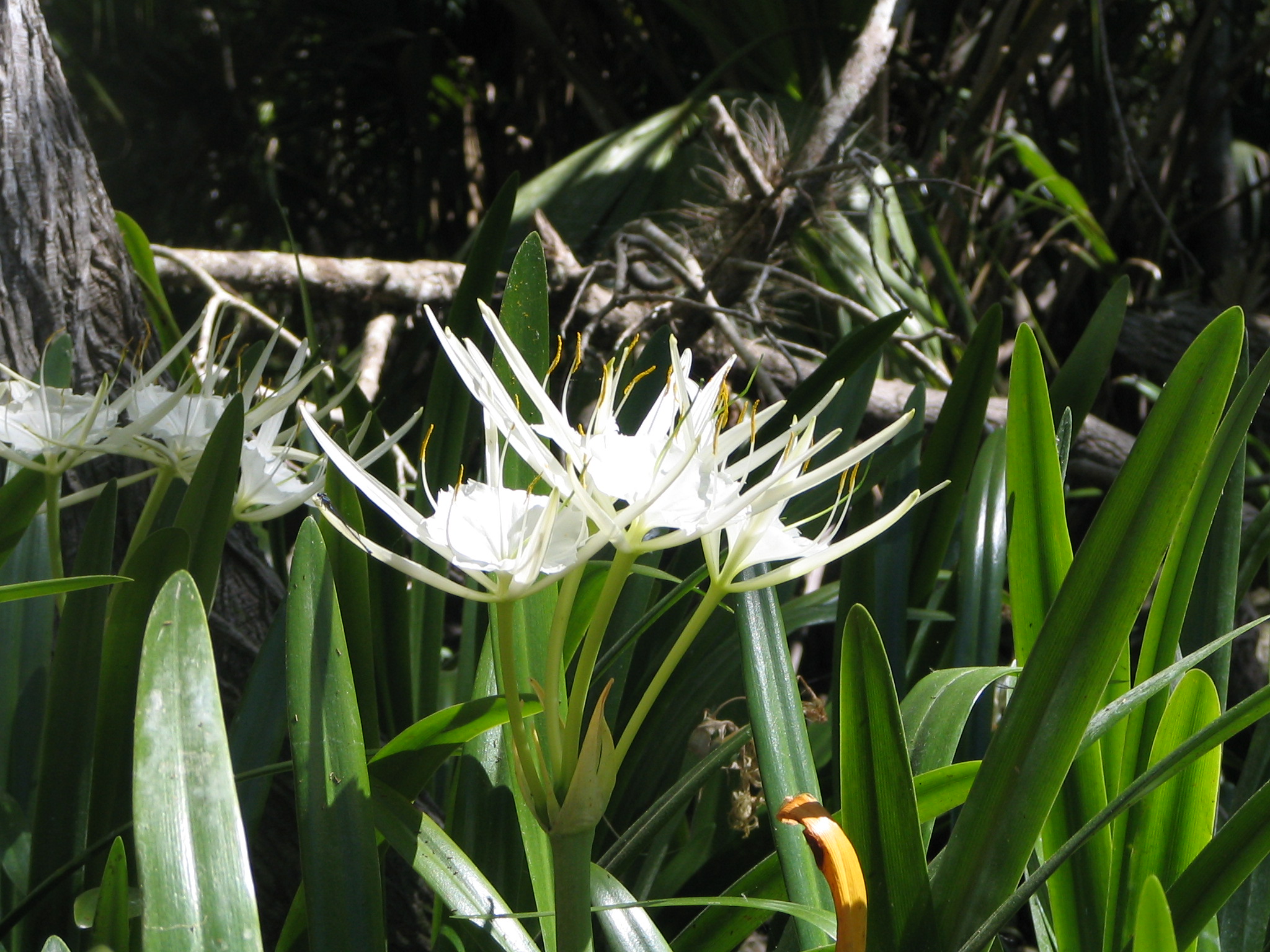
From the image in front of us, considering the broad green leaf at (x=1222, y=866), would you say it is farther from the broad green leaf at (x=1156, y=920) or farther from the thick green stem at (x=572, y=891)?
the thick green stem at (x=572, y=891)

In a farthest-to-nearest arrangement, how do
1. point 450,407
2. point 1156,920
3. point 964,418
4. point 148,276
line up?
1. point 148,276
2. point 964,418
3. point 450,407
4. point 1156,920

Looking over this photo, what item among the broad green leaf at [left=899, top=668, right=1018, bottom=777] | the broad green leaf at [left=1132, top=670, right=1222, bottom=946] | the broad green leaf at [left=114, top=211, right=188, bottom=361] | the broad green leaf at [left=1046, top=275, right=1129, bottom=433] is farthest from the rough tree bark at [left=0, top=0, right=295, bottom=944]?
the broad green leaf at [left=1046, top=275, right=1129, bottom=433]

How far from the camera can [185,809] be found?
42 cm

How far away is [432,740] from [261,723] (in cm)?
23

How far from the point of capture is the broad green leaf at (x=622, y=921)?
52 centimetres

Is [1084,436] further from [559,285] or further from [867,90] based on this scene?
[559,285]

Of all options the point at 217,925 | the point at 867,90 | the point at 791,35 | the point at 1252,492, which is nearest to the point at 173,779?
the point at 217,925

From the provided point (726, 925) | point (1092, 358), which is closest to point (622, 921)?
point (726, 925)

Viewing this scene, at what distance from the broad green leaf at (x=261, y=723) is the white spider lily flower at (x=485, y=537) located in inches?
13.4

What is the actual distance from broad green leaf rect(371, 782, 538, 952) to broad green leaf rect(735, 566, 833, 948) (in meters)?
0.15

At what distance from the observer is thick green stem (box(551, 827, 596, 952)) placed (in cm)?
41

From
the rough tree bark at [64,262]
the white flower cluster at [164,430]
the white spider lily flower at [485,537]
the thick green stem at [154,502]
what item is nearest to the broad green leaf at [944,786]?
the white spider lily flower at [485,537]

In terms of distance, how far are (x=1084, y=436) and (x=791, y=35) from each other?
150 cm

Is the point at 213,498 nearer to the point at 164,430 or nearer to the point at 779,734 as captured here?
the point at 164,430
